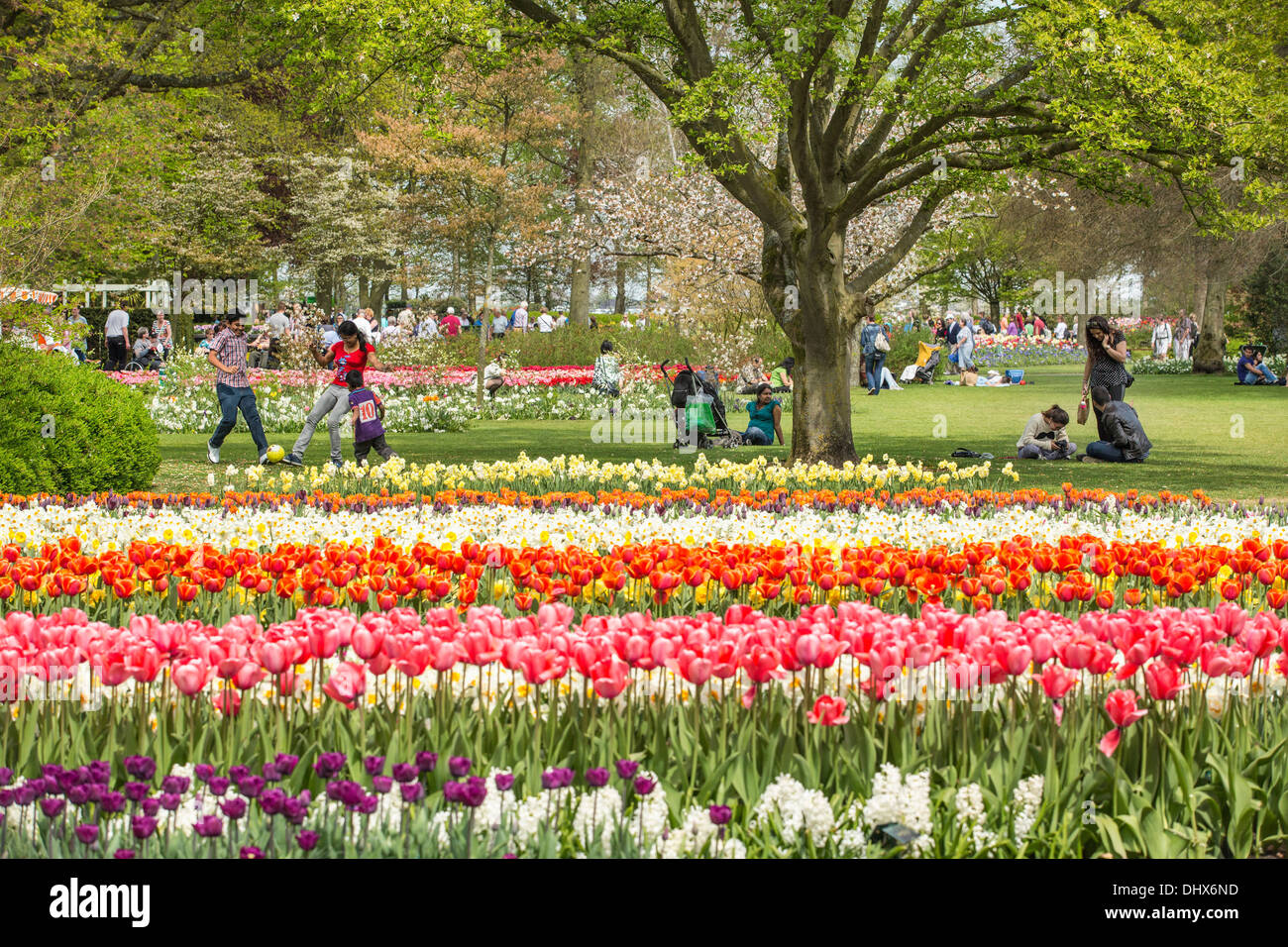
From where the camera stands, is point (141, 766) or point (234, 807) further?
point (141, 766)

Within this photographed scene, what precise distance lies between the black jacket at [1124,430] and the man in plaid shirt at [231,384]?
9.18 metres

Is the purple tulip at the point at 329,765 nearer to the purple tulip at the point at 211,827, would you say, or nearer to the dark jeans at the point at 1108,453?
the purple tulip at the point at 211,827

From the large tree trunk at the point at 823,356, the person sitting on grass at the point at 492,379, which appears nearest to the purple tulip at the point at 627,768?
the large tree trunk at the point at 823,356

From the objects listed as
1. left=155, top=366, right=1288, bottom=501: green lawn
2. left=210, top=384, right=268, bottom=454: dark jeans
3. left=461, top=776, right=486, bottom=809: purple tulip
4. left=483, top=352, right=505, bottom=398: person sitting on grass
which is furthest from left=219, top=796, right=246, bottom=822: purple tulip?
left=483, top=352, right=505, bottom=398: person sitting on grass

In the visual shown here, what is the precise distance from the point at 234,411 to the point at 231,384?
40 cm

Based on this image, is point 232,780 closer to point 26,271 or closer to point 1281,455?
point 26,271

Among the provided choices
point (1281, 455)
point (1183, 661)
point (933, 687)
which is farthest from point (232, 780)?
point (1281, 455)

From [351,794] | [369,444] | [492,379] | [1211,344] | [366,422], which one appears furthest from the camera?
[1211,344]

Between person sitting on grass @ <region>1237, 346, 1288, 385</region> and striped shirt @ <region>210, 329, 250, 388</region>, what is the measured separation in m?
23.3

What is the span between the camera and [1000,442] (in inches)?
696

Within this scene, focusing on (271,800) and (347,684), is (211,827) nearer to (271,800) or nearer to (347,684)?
(271,800)

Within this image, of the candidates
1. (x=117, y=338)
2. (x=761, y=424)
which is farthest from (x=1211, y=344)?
(x=117, y=338)

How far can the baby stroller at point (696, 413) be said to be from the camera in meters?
16.6

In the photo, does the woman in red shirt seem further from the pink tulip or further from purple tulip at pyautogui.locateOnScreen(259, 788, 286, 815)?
purple tulip at pyautogui.locateOnScreen(259, 788, 286, 815)
